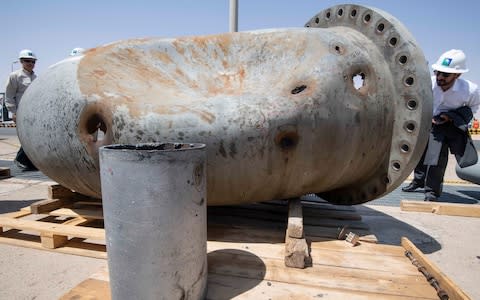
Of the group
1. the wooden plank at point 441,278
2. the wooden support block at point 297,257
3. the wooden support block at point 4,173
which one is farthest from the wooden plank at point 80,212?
the wooden support block at point 4,173

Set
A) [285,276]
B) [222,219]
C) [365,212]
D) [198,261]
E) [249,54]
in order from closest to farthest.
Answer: [198,261], [285,276], [249,54], [222,219], [365,212]

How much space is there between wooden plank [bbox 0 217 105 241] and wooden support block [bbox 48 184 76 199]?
456 millimetres

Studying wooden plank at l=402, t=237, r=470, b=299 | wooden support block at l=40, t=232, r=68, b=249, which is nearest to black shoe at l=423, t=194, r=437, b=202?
wooden plank at l=402, t=237, r=470, b=299

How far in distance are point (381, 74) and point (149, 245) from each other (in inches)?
75.7

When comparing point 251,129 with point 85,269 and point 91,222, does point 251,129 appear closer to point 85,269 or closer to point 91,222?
point 85,269

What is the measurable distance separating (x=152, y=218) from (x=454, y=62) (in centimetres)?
362

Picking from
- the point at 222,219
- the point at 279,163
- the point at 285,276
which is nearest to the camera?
the point at 285,276

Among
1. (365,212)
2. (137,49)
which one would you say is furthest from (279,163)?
(365,212)

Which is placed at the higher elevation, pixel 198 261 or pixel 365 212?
pixel 198 261

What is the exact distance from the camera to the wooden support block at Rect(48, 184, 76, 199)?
3.08 metres

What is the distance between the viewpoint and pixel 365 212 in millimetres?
3846

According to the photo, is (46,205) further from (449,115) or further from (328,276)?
(449,115)

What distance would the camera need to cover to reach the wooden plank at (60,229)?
7.54 feet

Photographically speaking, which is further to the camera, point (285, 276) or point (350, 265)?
point (350, 265)
